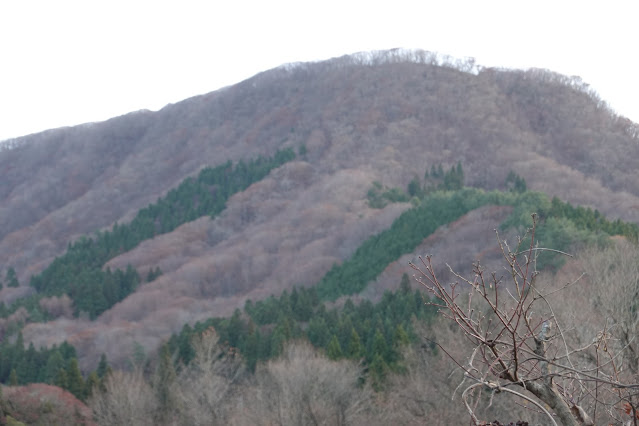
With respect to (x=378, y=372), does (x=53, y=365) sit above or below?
below

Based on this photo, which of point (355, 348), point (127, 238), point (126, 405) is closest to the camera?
point (126, 405)

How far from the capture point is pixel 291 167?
370ft

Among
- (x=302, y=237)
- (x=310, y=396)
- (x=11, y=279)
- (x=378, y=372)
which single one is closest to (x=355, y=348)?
(x=378, y=372)

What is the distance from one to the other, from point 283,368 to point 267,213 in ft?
245

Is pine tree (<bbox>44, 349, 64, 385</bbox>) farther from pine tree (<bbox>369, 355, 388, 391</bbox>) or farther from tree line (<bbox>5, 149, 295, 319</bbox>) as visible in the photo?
tree line (<bbox>5, 149, 295, 319</bbox>)

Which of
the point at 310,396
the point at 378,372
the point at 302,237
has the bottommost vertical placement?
the point at 302,237

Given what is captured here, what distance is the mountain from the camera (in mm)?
76188

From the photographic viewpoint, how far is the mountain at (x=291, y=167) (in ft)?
250

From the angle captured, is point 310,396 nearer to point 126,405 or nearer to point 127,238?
point 126,405

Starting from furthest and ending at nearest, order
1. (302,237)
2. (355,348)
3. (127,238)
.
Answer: (127,238)
(302,237)
(355,348)

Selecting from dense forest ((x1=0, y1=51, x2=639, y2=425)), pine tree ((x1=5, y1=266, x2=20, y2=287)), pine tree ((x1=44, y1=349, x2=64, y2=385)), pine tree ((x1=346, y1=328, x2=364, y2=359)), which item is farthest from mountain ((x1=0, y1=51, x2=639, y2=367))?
pine tree ((x1=346, y1=328, x2=364, y2=359))

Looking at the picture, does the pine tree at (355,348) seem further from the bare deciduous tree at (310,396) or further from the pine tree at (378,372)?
the bare deciduous tree at (310,396)

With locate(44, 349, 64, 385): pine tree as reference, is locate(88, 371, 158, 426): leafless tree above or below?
above

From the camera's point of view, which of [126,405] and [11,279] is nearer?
[126,405]
